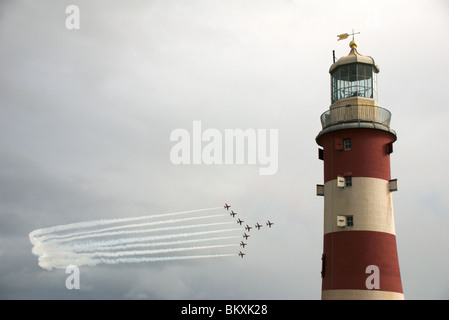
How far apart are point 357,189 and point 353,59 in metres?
12.2

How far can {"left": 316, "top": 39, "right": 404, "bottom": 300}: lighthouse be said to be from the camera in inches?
1858

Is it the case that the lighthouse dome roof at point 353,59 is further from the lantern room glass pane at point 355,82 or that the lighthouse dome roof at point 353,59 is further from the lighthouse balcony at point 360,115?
the lighthouse balcony at point 360,115

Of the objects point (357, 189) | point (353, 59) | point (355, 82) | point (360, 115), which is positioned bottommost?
point (357, 189)

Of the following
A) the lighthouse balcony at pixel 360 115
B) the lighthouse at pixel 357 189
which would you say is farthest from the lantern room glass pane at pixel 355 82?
the lighthouse balcony at pixel 360 115

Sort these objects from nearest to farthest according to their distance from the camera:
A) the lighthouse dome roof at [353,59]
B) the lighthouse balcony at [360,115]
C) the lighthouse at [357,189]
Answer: the lighthouse at [357,189]
the lighthouse balcony at [360,115]
the lighthouse dome roof at [353,59]

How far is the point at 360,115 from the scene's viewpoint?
50.8 meters

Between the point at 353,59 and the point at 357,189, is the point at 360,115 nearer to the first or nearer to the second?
the point at 353,59

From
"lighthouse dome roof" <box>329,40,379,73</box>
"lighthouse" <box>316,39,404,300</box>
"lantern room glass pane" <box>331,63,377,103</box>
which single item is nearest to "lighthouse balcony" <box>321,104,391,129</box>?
"lighthouse" <box>316,39,404,300</box>

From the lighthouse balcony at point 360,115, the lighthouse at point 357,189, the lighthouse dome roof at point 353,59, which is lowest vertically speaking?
the lighthouse at point 357,189

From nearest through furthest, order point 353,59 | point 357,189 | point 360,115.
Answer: point 357,189 < point 360,115 < point 353,59

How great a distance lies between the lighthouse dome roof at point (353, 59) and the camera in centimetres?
5206

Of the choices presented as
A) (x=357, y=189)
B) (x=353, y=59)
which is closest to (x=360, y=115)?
(x=353, y=59)
